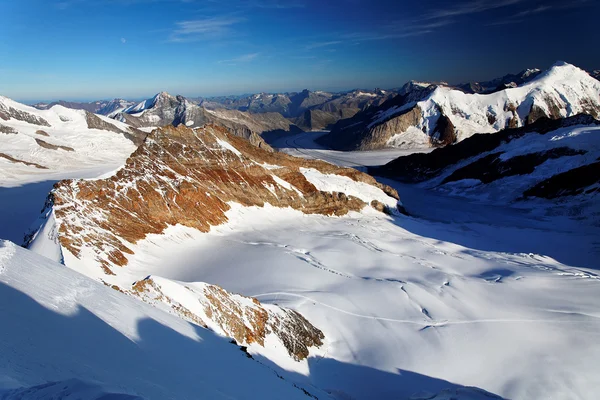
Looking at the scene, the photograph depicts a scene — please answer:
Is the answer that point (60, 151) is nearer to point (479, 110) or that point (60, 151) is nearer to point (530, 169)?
point (530, 169)

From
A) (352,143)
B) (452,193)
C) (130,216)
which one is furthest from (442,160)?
(130,216)

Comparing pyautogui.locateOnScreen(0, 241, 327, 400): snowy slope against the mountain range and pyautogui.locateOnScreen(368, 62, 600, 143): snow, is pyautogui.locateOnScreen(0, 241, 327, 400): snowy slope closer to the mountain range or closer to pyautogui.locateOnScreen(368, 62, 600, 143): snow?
the mountain range

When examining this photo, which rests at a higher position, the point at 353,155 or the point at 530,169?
the point at 353,155

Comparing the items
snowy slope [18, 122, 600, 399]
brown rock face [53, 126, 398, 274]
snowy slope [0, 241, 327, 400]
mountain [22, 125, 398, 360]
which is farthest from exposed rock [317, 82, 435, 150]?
snowy slope [0, 241, 327, 400]

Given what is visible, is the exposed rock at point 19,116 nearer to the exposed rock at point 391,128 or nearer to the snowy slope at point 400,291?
the snowy slope at point 400,291

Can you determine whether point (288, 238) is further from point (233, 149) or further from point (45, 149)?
point (45, 149)

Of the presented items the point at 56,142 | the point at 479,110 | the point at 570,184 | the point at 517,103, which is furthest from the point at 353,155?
the point at 56,142
